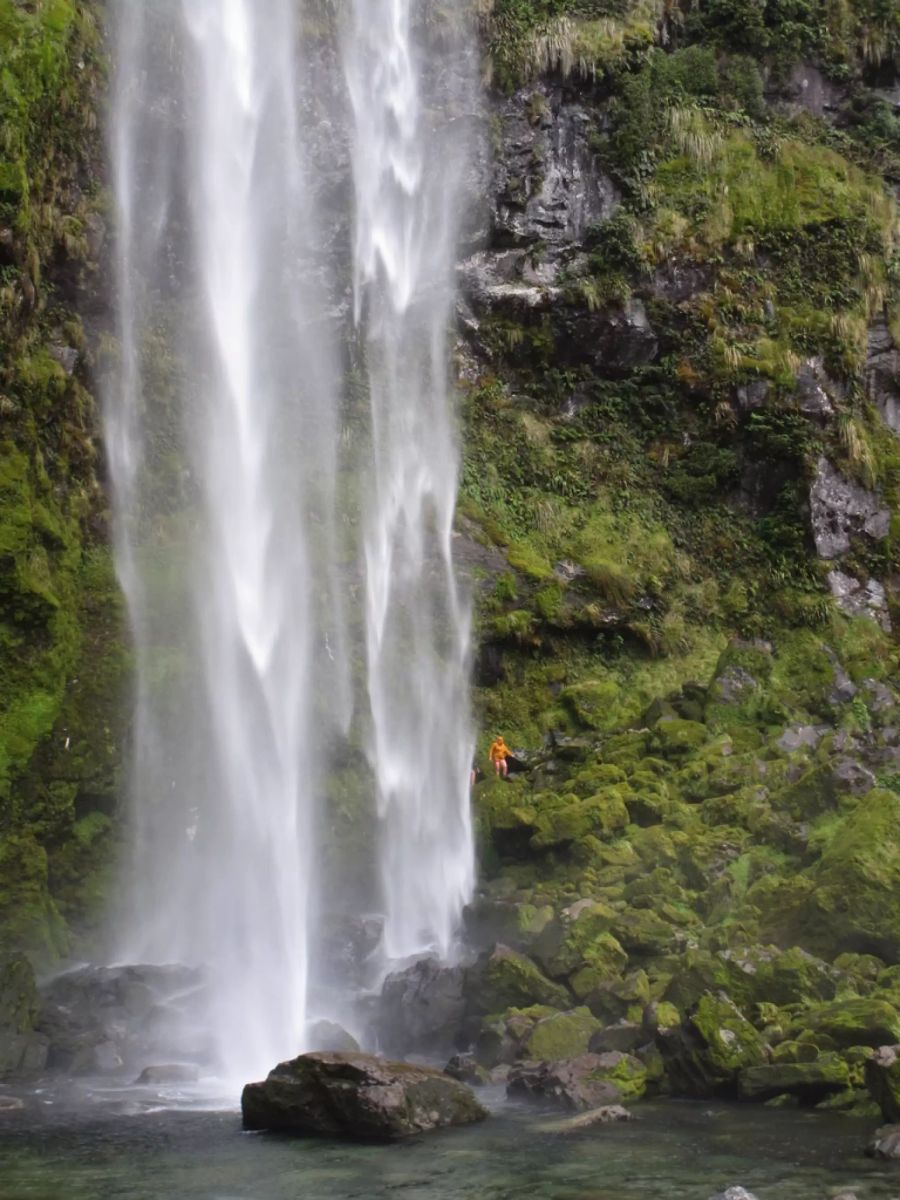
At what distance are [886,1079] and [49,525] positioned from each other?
40.5 feet

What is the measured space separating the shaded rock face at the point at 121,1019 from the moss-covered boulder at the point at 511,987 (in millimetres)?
2608

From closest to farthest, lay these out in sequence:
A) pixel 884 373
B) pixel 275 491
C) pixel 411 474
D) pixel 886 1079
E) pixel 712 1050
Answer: pixel 886 1079 < pixel 712 1050 < pixel 275 491 < pixel 411 474 < pixel 884 373

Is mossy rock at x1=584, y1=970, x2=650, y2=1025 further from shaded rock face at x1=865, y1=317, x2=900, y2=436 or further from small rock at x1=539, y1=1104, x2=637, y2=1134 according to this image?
shaded rock face at x1=865, y1=317, x2=900, y2=436

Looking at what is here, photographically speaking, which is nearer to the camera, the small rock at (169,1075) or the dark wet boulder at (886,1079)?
the dark wet boulder at (886,1079)

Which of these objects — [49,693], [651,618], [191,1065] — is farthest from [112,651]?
[651,618]

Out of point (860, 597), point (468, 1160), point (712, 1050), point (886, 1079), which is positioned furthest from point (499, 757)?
point (468, 1160)

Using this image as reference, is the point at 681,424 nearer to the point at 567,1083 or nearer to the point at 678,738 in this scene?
the point at 678,738

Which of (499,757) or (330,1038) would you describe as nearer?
(330,1038)

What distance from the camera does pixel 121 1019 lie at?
12.3 metres

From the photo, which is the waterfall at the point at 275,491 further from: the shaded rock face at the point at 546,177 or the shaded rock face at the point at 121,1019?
the shaded rock face at the point at 546,177

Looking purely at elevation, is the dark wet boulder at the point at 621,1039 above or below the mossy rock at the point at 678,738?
below

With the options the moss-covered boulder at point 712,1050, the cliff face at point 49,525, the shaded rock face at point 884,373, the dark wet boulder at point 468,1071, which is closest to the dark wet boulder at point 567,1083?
the dark wet boulder at point 468,1071

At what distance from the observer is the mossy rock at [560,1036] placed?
10688 mm

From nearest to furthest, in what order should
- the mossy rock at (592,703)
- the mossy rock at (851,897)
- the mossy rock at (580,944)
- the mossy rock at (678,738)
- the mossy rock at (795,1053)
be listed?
the mossy rock at (795,1053) < the mossy rock at (851,897) < the mossy rock at (580,944) < the mossy rock at (678,738) < the mossy rock at (592,703)
